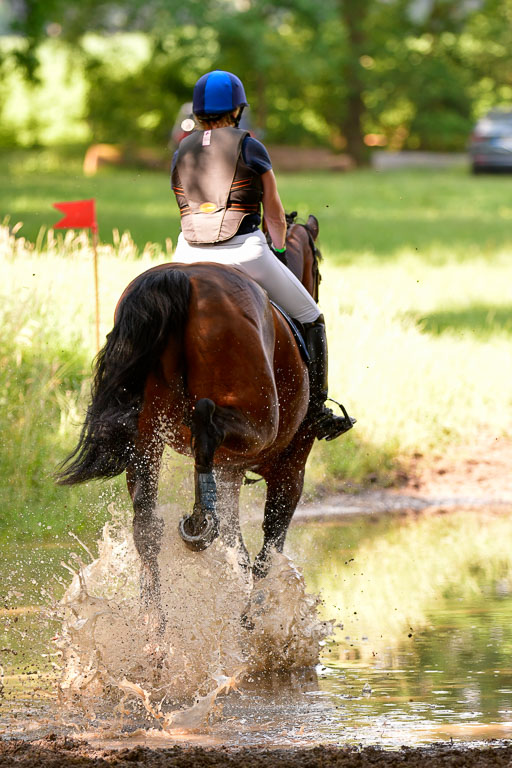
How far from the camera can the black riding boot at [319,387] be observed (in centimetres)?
717

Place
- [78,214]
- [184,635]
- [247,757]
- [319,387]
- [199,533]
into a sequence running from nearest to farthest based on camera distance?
[247,757] < [199,533] < [184,635] < [319,387] < [78,214]

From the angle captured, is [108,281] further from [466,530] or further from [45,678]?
[45,678]

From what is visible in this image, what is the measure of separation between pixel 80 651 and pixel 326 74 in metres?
41.8

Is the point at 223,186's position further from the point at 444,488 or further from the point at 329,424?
the point at 444,488

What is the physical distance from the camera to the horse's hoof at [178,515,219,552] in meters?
5.84

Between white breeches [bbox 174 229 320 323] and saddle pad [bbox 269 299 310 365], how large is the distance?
0.09 meters

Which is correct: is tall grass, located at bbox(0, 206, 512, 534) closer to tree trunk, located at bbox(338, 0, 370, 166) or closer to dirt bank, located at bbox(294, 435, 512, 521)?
dirt bank, located at bbox(294, 435, 512, 521)

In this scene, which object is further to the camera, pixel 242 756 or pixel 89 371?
pixel 89 371

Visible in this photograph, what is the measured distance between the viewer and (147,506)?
6160 mm

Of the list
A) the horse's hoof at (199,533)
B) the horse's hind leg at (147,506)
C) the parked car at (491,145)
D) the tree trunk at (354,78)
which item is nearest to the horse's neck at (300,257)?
the horse's hind leg at (147,506)

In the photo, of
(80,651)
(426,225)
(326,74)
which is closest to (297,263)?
(80,651)

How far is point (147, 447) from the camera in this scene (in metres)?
6.12

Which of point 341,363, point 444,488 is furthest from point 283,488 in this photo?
point 341,363

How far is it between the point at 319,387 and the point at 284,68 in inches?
1515
